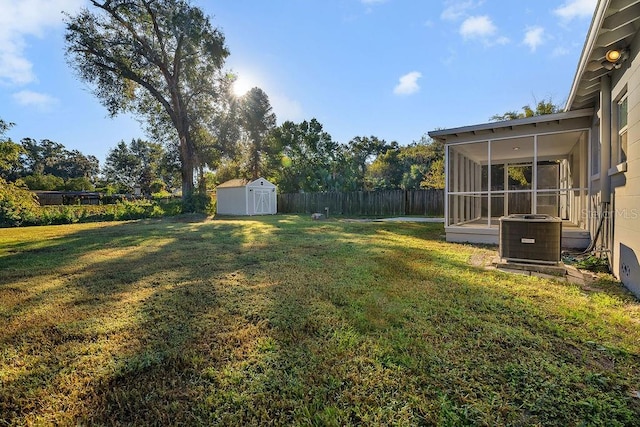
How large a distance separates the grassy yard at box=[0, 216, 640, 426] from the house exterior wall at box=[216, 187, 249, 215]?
16365 millimetres

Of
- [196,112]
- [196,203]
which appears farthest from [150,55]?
[196,203]

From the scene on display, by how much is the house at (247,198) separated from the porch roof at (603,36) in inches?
710

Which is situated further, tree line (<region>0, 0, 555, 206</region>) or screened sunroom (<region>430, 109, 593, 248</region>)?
tree line (<region>0, 0, 555, 206</region>)

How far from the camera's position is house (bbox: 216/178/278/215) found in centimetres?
2039

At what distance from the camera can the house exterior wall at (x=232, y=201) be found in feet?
67.3

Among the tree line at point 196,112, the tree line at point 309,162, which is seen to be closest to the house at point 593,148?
the tree line at point 196,112

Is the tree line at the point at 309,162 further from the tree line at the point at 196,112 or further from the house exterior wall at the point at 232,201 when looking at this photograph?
the house exterior wall at the point at 232,201

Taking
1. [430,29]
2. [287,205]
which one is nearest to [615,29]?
[430,29]

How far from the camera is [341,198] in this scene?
757 inches

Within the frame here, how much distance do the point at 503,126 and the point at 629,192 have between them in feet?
11.7

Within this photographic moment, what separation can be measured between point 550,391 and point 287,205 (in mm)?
21070

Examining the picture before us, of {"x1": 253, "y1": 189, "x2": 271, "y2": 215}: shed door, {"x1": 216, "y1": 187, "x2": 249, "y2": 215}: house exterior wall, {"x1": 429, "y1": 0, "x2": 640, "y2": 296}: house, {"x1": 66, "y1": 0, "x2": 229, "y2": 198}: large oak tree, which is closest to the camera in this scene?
{"x1": 429, "y1": 0, "x2": 640, "y2": 296}: house

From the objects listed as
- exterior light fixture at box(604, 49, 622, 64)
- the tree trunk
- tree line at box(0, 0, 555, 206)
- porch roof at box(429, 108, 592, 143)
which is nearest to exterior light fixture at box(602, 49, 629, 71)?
exterior light fixture at box(604, 49, 622, 64)

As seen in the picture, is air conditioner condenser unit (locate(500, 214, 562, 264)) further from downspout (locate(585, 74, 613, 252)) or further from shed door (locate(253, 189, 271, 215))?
shed door (locate(253, 189, 271, 215))
